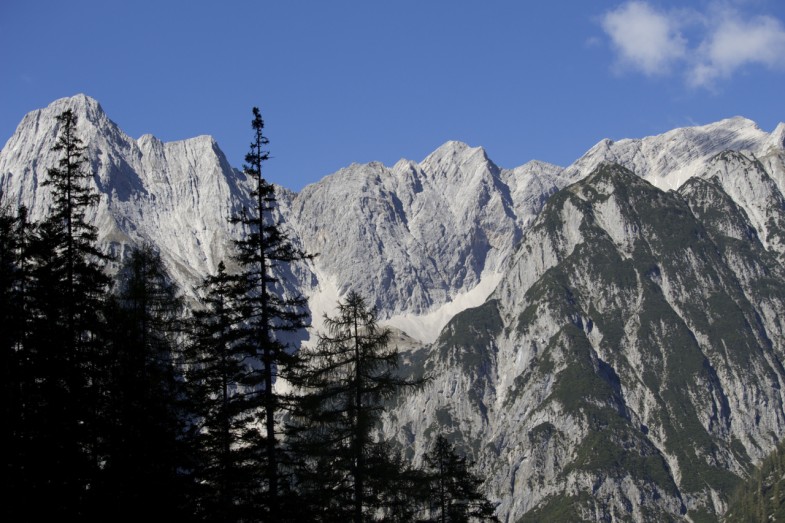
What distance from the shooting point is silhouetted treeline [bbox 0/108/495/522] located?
148 feet

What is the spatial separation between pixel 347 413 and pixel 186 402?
7832mm

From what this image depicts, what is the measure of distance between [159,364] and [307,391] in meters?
8.78

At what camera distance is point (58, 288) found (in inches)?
2013

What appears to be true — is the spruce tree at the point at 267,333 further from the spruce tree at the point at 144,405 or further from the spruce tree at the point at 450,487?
the spruce tree at the point at 450,487

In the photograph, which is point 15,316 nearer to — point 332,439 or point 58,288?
point 58,288

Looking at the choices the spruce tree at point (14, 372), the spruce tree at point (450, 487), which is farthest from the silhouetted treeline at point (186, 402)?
the spruce tree at point (450, 487)

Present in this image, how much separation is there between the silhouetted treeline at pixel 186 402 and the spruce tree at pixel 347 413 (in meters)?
0.09

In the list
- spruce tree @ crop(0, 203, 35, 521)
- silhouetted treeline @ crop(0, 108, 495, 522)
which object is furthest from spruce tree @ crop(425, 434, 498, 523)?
spruce tree @ crop(0, 203, 35, 521)

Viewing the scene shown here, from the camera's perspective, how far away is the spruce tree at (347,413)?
151ft

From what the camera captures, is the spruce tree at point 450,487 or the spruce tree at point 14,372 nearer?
the spruce tree at point 14,372

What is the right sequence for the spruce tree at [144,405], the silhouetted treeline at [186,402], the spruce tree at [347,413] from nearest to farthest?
the silhouetted treeline at [186,402] → the spruce tree at [347,413] → the spruce tree at [144,405]

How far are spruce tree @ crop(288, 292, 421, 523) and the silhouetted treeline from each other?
0.09 m

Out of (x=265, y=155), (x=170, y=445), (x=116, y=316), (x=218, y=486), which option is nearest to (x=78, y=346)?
(x=116, y=316)

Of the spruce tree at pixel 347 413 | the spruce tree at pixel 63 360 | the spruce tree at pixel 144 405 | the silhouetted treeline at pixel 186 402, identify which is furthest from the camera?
the spruce tree at pixel 144 405
